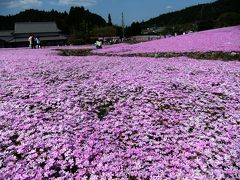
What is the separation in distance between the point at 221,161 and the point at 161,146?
4.57 feet

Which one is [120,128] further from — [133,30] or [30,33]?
[133,30]

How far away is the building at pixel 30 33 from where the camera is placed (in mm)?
109000

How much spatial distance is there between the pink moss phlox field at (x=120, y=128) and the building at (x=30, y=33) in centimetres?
9764

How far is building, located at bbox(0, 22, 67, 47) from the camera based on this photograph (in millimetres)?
109000

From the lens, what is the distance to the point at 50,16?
7603 inches

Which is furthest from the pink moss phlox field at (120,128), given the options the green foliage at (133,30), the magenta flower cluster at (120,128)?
the green foliage at (133,30)

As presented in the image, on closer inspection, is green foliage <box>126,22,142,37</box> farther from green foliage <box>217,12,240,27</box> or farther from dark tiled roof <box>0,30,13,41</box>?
green foliage <box>217,12,240,27</box>

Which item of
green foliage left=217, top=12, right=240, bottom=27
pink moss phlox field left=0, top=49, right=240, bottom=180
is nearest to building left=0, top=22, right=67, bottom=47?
green foliage left=217, top=12, right=240, bottom=27

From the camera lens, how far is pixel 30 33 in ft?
373

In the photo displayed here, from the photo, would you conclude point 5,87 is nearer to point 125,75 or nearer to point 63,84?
point 63,84

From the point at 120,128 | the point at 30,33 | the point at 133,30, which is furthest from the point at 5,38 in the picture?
the point at 120,128

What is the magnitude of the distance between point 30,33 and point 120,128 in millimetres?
109611

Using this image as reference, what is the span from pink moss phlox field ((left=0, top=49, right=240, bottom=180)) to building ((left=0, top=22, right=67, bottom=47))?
97.6m

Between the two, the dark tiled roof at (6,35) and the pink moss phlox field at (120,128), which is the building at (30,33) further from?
the pink moss phlox field at (120,128)
